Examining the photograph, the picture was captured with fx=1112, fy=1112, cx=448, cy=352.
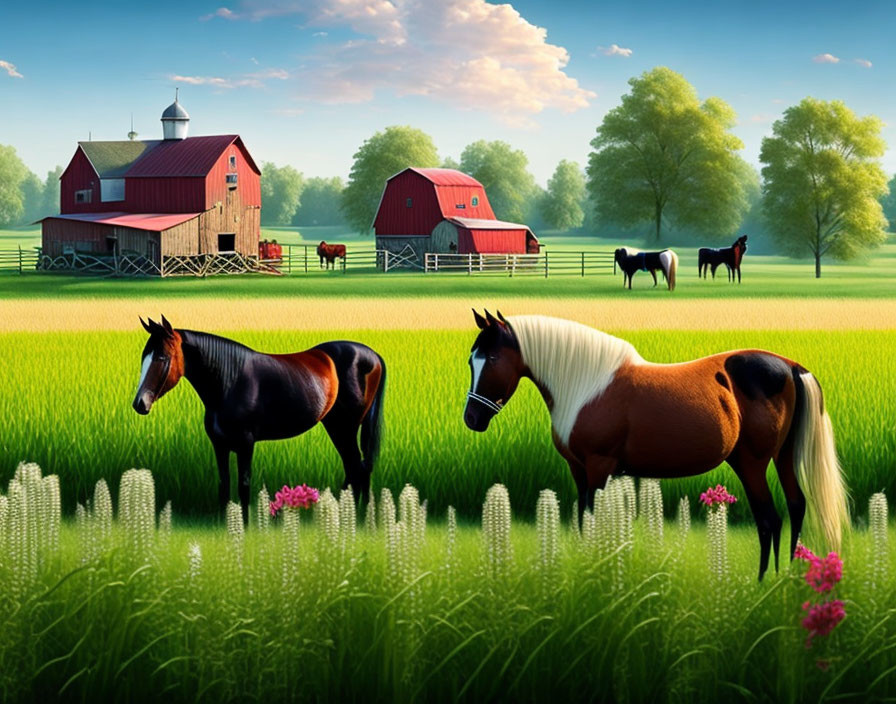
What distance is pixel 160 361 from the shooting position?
722 cm

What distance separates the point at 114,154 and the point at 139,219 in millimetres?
6732

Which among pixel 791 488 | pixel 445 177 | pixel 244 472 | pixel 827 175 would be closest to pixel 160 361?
pixel 244 472

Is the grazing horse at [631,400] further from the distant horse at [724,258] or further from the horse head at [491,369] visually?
the distant horse at [724,258]

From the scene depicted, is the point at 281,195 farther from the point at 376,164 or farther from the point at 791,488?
the point at 791,488

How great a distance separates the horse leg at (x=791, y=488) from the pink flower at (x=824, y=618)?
1681 mm

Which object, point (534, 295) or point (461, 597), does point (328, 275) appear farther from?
point (461, 597)

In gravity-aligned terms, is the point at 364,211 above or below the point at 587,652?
above

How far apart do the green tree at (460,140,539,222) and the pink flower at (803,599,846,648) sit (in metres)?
86.3

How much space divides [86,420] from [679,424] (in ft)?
22.8

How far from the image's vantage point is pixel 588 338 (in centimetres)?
673

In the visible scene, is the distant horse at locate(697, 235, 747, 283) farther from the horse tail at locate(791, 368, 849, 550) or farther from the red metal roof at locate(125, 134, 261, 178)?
the horse tail at locate(791, 368, 849, 550)

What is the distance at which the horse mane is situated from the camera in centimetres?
752

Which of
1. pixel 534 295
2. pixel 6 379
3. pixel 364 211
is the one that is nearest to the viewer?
pixel 6 379

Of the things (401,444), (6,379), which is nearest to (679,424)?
(401,444)
